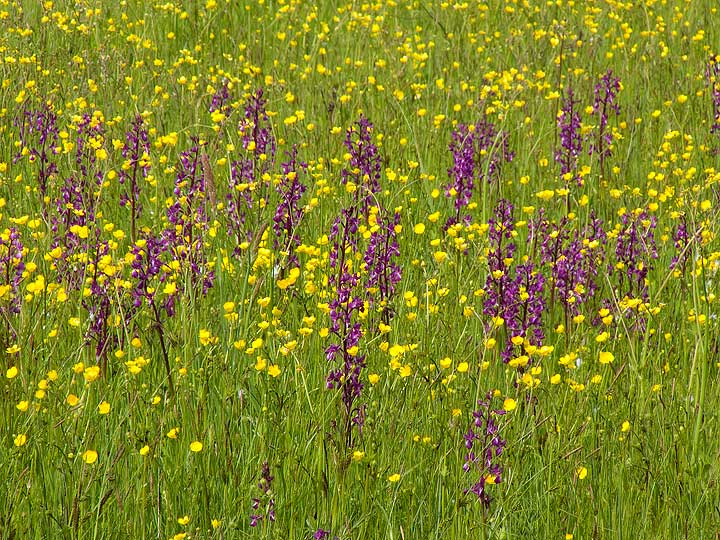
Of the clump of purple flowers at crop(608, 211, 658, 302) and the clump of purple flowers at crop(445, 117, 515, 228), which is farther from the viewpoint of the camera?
the clump of purple flowers at crop(445, 117, 515, 228)

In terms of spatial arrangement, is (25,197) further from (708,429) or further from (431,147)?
(708,429)

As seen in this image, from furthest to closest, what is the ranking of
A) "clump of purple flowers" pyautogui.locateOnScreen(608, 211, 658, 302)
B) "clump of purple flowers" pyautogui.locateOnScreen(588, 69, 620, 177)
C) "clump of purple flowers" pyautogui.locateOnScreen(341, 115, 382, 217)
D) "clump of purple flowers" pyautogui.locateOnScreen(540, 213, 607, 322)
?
"clump of purple flowers" pyautogui.locateOnScreen(588, 69, 620, 177), "clump of purple flowers" pyautogui.locateOnScreen(341, 115, 382, 217), "clump of purple flowers" pyautogui.locateOnScreen(608, 211, 658, 302), "clump of purple flowers" pyautogui.locateOnScreen(540, 213, 607, 322)

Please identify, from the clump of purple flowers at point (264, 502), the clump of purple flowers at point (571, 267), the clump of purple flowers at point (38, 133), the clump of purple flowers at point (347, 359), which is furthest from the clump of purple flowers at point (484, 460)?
the clump of purple flowers at point (38, 133)

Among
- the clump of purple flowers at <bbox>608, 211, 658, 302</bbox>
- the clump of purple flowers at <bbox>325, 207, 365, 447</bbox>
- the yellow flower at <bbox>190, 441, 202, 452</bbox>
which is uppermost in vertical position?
the clump of purple flowers at <bbox>325, 207, 365, 447</bbox>

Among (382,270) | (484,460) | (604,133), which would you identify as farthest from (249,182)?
(484,460)

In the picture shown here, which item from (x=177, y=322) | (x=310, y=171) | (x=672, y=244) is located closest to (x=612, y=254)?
(x=672, y=244)

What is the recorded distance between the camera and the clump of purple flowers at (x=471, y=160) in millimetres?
3924

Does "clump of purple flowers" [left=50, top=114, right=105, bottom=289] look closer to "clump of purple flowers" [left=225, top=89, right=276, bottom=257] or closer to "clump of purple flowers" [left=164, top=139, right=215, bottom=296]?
"clump of purple flowers" [left=164, top=139, right=215, bottom=296]

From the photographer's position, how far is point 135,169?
3424 mm

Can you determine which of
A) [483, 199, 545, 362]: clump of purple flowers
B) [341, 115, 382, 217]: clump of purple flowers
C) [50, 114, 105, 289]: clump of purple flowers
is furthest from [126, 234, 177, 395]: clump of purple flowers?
[483, 199, 545, 362]: clump of purple flowers

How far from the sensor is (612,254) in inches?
153

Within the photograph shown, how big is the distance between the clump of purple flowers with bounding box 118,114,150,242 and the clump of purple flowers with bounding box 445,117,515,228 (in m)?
1.05

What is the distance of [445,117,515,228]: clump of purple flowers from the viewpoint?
3.92 metres

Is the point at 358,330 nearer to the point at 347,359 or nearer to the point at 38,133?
the point at 347,359
